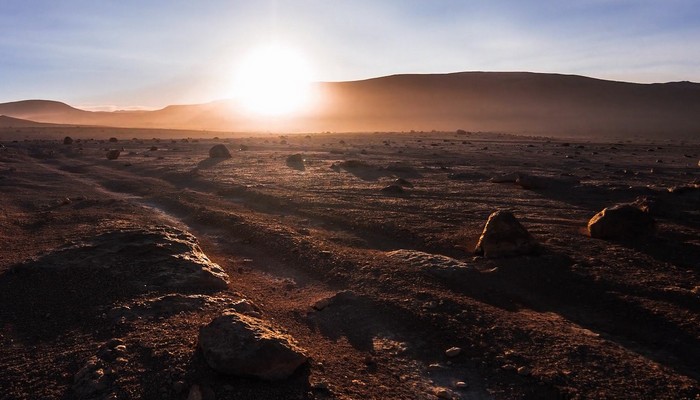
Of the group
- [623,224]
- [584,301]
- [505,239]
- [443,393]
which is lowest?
[443,393]

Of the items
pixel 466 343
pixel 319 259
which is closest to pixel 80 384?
pixel 466 343

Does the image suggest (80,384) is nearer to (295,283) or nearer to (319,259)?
(295,283)

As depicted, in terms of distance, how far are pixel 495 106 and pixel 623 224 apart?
8140 centimetres

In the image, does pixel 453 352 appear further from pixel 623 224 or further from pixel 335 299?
pixel 623 224

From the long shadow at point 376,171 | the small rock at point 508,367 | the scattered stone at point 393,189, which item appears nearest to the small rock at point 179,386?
the small rock at point 508,367

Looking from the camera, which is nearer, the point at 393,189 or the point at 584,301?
the point at 584,301

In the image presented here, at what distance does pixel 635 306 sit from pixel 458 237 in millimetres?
3045

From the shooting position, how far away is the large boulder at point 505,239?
22.0ft

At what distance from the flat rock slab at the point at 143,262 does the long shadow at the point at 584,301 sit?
3.07 meters

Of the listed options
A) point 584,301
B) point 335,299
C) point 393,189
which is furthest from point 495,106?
point 335,299

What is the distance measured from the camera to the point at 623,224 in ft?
23.7

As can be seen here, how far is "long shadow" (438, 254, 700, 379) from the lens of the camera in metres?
4.43

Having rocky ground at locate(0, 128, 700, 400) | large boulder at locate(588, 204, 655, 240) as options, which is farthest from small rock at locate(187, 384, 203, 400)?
large boulder at locate(588, 204, 655, 240)

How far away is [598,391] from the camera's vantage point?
3.79 metres
